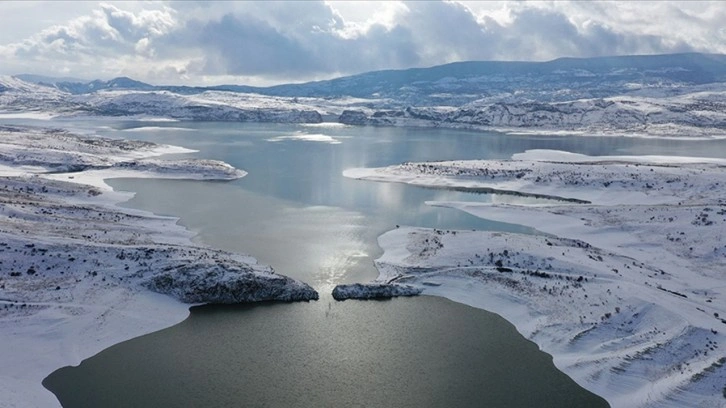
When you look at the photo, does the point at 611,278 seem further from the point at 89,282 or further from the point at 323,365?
the point at 89,282

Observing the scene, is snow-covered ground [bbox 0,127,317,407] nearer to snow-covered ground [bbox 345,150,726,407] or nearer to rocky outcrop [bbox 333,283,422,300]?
rocky outcrop [bbox 333,283,422,300]

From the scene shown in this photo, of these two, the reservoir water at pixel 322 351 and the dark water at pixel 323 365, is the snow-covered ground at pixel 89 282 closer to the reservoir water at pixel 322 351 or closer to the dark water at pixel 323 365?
the reservoir water at pixel 322 351

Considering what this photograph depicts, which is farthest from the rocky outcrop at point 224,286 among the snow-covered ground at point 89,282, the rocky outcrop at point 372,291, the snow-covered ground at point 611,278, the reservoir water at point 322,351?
the snow-covered ground at point 611,278

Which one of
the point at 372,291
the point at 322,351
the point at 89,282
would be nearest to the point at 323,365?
the point at 322,351

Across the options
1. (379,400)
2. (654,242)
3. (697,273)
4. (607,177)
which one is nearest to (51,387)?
(379,400)

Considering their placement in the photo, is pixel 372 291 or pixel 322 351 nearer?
pixel 322 351

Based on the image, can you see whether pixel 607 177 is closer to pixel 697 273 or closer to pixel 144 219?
pixel 697 273
